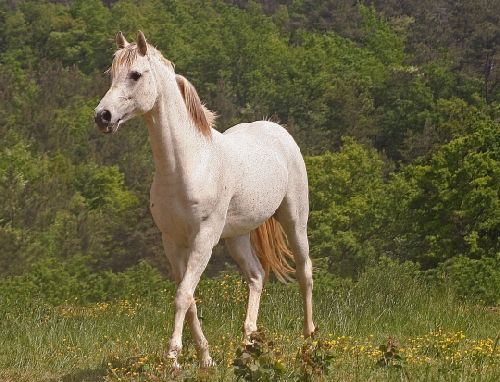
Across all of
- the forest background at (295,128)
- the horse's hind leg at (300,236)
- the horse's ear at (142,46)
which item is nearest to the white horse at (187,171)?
the horse's ear at (142,46)

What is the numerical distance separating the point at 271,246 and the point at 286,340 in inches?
36.8

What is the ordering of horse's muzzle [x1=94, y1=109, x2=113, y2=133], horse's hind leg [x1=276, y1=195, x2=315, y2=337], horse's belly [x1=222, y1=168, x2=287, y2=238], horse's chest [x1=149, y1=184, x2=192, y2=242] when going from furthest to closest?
horse's hind leg [x1=276, y1=195, x2=315, y2=337] < horse's belly [x1=222, y1=168, x2=287, y2=238] < horse's chest [x1=149, y1=184, x2=192, y2=242] < horse's muzzle [x1=94, y1=109, x2=113, y2=133]

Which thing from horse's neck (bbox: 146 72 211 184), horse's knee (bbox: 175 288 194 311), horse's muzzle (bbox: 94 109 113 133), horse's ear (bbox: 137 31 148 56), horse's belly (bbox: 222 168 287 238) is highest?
horse's ear (bbox: 137 31 148 56)

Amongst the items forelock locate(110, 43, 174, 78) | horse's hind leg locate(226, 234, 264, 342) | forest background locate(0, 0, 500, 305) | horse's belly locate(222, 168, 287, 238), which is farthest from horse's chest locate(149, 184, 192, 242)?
forest background locate(0, 0, 500, 305)

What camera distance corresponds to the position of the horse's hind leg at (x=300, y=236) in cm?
788

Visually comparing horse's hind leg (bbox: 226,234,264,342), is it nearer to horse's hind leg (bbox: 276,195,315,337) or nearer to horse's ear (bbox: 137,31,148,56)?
horse's hind leg (bbox: 276,195,315,337)

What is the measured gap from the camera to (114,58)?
20.3 feet

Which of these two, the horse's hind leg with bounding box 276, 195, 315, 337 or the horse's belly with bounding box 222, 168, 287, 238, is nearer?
the horse's belly with bounding box 222, 168, 287, 238

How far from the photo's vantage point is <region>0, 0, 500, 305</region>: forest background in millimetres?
38969

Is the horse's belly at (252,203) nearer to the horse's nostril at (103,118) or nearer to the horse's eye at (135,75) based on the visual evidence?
the horse's eye at (135,75)

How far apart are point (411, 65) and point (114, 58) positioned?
346 feet

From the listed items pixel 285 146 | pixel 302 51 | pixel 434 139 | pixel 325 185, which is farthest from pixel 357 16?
pixel 285 146

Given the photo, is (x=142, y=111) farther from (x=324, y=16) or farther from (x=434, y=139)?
(x=324, y=16)

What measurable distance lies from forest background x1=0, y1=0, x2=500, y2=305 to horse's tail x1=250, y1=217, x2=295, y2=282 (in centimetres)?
493
